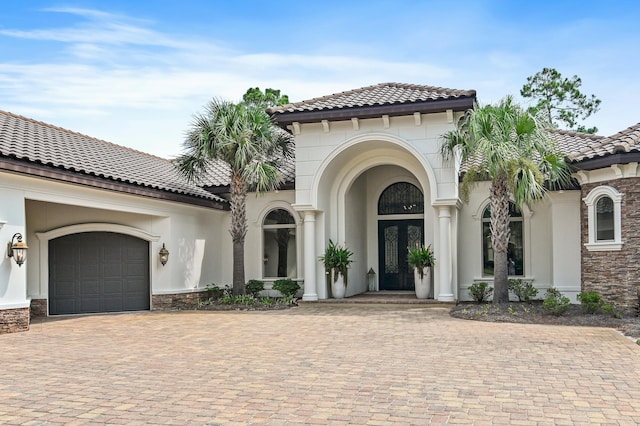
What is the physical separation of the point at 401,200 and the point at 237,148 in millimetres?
6341

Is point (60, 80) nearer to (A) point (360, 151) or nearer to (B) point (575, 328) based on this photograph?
(A) point (360, 151)

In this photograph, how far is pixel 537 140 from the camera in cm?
1478

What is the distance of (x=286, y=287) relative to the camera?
18.8m

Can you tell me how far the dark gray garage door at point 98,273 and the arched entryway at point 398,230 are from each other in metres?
7.75

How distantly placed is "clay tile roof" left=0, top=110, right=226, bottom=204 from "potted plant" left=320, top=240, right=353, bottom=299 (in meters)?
4.16

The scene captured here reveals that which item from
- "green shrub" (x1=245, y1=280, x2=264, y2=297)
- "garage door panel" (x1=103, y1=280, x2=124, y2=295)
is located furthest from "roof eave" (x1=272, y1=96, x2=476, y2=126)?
"garage door panel" (x1=103, y1=280, x2=124, y2=295)

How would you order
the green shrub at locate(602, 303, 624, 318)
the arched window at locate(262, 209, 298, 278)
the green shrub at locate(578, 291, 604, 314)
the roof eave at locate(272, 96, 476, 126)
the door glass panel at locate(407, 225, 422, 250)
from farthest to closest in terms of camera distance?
the door glass panel at locate(407, 225, 422, 250), the arched window at locate(262, 209, 298, 278), the roof eave at locate(272, 96, 476, 126), the green shrub at locate(578, 291, 604, 314), the green shrub at locate(602, 303, 624, 318)

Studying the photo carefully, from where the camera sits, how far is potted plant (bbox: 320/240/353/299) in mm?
17906

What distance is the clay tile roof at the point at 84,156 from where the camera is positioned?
533 inches

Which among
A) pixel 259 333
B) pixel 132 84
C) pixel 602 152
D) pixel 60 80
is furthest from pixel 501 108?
pixel 60 80

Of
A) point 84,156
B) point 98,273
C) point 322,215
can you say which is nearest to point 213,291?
point 98,273

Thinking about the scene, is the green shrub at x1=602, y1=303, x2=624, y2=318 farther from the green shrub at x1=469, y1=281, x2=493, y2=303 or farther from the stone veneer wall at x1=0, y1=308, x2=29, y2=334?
the stone veneer wall at x1=0, y1=308, x2=29, y2=334

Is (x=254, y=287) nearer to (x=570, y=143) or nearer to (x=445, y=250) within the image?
(x=445, y=250)

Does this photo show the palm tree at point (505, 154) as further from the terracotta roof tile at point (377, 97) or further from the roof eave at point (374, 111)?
the terracotta roof tile at point (377, 97)
